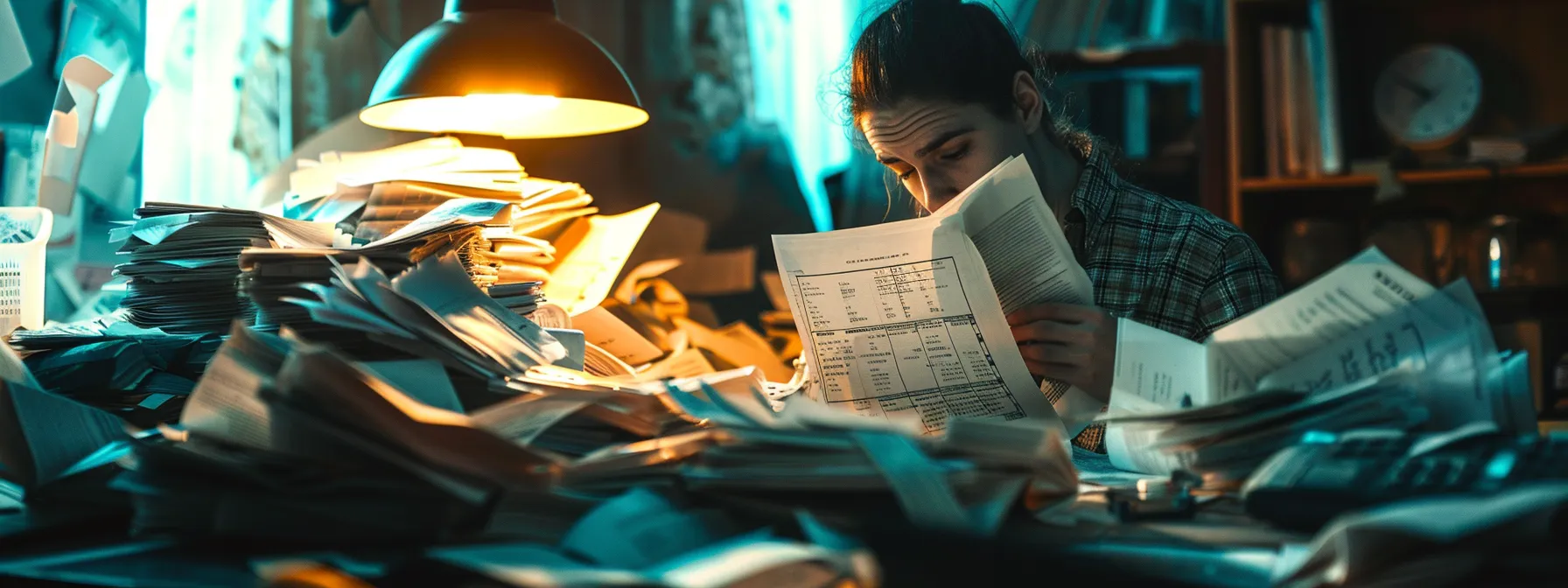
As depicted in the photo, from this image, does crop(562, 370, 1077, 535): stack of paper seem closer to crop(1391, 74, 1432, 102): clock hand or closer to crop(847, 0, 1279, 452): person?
crop(847, 0, 1279, 452): person

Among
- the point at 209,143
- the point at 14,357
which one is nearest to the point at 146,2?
the point at 209,143

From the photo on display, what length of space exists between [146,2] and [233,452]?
142 centimetres

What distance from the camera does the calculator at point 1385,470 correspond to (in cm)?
48

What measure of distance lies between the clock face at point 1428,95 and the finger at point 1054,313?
69.2 inches

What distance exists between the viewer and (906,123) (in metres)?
1.27

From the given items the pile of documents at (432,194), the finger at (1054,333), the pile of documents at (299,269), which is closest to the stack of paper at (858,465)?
the pile of documents at (299,269)

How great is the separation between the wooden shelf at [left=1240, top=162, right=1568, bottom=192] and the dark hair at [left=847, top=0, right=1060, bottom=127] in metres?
1.11

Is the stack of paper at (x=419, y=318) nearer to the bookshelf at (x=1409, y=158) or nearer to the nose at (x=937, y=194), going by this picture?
the nose at (x=937, y=194)

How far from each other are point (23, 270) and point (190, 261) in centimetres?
22

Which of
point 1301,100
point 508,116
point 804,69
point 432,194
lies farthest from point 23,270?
point 1301,100

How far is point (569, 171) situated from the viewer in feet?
7.39

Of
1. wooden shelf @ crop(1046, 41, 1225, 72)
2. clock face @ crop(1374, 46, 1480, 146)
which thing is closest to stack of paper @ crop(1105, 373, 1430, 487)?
wooden shelf @ crop(1046, 41, 1225, 72)

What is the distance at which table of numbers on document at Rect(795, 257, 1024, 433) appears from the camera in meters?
0.84

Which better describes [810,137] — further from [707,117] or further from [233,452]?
[233,452]
